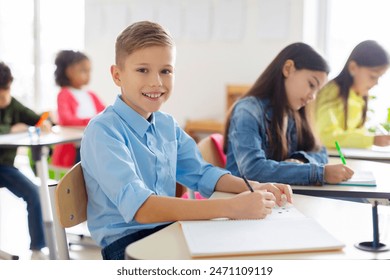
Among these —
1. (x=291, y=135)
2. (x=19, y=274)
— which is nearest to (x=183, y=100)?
(x=291, y=135)

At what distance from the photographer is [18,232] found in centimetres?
284

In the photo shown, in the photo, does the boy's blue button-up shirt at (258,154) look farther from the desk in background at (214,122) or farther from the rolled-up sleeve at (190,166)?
the desk in background at (214,122)

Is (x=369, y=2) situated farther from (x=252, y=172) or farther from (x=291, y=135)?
(x=252, y=172)

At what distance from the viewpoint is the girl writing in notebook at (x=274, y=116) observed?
1.60m

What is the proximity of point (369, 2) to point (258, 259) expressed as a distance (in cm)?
176

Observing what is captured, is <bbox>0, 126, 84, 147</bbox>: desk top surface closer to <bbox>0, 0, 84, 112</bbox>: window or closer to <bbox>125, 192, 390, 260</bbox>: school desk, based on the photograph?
<bbox>0, 0, 84, 112</bbox>: window

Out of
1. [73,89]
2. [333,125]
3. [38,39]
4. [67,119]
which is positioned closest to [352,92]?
[333,125]

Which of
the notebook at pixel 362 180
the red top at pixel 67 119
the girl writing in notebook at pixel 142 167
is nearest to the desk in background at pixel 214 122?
the red top at pixel 67 119

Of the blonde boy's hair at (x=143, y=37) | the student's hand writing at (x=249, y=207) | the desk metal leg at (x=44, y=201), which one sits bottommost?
the desk metal leg at (x=44, y=201)

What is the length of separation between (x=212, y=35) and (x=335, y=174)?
2396 mm

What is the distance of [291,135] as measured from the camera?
183 cm

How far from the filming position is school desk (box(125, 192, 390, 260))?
0.89 metres

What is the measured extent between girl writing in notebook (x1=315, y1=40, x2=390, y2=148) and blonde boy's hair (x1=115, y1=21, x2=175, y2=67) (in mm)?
1171

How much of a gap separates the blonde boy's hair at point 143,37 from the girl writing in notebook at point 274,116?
0.46 m
